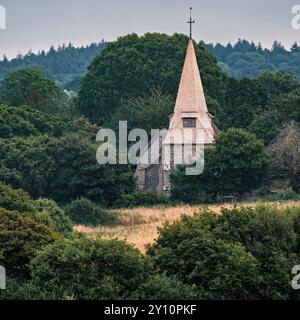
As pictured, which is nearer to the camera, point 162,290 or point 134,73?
point 162,290

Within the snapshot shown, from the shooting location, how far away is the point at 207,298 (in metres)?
26.4

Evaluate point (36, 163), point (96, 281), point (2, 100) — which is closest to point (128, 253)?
point (96, 281)

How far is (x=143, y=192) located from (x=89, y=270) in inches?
1192

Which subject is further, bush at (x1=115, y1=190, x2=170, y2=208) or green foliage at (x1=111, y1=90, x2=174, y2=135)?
green foliage at (x1=111, y1=90, x2=174, y2=135)

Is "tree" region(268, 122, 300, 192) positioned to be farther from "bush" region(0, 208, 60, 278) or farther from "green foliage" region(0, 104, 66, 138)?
"bush" region(0, 208, 60, 278)

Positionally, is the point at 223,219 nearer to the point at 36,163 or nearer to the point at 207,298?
the point at 207,298

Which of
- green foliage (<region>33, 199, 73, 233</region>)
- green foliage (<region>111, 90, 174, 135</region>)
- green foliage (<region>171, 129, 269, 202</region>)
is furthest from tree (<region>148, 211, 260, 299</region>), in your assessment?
green foliage (<region>111, 90, 174, 135</region>)

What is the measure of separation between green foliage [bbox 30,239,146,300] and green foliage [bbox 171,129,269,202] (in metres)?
27.2

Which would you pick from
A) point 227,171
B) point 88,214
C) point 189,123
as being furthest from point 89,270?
point 189,123

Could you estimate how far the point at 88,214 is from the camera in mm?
50000

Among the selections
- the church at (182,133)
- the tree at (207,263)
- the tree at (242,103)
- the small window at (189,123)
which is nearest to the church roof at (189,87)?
the church at (182,133)

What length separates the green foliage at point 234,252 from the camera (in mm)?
26922

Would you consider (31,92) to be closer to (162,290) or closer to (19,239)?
(19,239)

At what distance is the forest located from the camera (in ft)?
87.4
